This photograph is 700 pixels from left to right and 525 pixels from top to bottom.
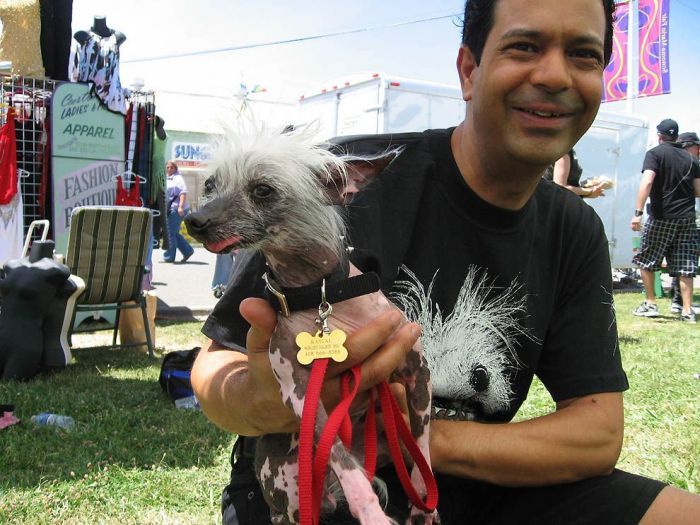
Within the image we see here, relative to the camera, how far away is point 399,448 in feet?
4.74

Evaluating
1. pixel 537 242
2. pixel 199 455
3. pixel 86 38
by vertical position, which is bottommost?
pixel 199 455

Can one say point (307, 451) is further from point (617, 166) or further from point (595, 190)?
point (617, 166)

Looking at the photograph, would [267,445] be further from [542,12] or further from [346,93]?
[346,93]

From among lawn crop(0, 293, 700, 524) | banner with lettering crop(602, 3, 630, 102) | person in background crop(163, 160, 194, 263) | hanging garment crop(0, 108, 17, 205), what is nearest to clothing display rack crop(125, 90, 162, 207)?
hanging garment crop(0, 108, 17, 205)

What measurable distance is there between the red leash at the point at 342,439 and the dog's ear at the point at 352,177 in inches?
16.9

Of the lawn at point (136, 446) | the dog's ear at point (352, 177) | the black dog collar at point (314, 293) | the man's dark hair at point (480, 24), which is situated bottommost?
the lawn at point (136, 446)

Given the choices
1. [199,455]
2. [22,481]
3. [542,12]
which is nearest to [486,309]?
[542,12]

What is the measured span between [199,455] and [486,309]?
2317 mm

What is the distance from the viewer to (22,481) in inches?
118

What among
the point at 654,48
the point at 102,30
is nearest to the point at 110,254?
the point at 102,30

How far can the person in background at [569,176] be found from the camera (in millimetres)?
5895

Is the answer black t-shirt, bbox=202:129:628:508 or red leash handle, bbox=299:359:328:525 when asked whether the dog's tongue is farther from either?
red leash handle, bbox=299:359:328:525

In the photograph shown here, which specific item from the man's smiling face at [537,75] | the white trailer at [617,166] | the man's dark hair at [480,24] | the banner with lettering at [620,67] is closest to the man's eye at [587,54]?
the man's smiling face at [537,75]

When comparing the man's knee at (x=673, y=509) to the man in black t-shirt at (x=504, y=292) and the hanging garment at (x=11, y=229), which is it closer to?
the man in black t-shirt at (x=504, y=292)
